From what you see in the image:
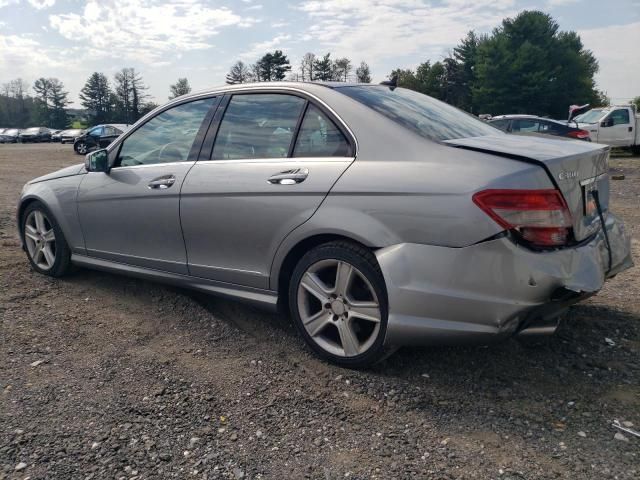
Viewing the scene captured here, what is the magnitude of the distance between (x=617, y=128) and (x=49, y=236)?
19520 millimetres

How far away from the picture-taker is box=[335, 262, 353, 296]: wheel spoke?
2977mm

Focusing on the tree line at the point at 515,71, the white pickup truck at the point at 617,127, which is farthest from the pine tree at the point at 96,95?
the white pickup truck at the point at 617,127

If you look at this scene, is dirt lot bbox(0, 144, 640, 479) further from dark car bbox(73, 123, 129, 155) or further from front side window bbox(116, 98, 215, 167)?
dark car bbox(73, 123, 129, 155)

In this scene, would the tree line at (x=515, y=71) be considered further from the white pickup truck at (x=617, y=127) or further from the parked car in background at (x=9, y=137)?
the white pickup truck at (x=617, y=127)

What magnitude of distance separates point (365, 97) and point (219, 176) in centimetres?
101

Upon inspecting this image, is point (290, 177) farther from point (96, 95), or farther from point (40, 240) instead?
point (96, 95)

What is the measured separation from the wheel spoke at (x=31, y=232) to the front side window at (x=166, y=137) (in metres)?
1.22

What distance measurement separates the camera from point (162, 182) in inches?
150

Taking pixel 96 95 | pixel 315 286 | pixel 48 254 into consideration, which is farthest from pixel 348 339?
pixel 96 95

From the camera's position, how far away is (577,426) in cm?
253

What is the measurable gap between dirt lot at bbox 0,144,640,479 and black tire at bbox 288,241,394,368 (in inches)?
3.5

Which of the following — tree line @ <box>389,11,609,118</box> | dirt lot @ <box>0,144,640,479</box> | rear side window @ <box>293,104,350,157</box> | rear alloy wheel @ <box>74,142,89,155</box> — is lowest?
rear alloy wheel @ <box>74,142,89,155</box>

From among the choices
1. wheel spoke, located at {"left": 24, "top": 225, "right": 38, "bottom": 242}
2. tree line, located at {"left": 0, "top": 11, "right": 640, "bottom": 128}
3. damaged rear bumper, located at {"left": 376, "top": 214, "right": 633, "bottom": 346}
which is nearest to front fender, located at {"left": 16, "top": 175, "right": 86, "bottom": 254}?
wheel spoke, located at {"left": 24, "top": 225, "right": 38, "bottom": 242}

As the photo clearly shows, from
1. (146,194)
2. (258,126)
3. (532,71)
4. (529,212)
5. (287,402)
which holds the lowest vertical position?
(287,402)
